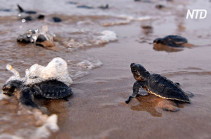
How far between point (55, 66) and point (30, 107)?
1.05m

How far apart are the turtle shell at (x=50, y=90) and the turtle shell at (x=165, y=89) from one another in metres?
1.18

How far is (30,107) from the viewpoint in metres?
2.51

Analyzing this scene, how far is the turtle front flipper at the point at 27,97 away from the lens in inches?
100

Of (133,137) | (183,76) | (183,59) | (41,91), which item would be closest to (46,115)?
(41,91)

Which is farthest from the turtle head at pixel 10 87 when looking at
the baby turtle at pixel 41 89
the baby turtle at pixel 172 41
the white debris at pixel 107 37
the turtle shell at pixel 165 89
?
the baby turtle at pixel 172 41

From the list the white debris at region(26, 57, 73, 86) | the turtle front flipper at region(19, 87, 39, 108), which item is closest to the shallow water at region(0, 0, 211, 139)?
the turtle front flipper at region(19, 87, 39, 108)

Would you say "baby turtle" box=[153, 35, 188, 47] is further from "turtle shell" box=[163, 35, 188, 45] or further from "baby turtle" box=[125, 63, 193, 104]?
"baby turtle" box=[125, 63, 193, 104]

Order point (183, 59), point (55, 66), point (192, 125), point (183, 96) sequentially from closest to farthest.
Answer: point (192, 125) < point (183, 96) < point (55, 66) < point (183, 59)

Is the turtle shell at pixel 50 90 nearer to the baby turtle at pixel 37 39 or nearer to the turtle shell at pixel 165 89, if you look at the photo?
the turtle shell at pixel 165 89

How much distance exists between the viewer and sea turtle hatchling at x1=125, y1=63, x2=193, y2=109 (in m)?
2.81

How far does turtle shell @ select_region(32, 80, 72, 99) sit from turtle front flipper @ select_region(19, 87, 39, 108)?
6.2 inches

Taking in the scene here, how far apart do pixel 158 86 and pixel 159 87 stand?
2 centimetres

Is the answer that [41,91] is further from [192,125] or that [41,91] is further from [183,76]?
[183,76]

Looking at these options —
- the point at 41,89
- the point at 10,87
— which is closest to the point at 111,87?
the point at 41,89
